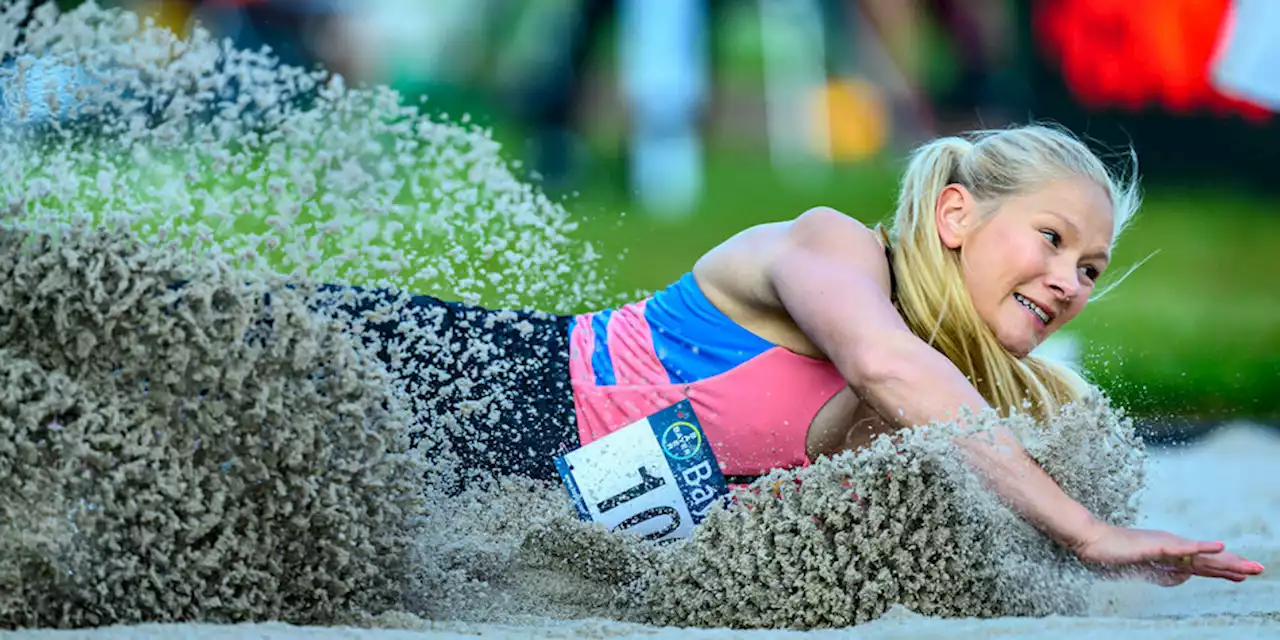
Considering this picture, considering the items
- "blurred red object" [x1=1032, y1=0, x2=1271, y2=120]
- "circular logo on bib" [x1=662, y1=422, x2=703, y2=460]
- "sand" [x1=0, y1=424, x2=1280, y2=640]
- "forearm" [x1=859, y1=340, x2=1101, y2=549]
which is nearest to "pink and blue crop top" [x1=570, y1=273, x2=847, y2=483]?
"circular logo on bib" [x1=662, y1=422, x2=703, y2=460]

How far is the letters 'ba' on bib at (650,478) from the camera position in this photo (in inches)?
95.6

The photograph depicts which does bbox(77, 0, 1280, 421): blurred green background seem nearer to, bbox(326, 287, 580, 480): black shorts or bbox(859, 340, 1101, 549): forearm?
bbox(326, 287, 580, 480): black shorts

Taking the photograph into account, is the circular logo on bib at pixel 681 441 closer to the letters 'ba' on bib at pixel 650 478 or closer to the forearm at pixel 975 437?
the letters 'ba' on bib at pixel 650 478

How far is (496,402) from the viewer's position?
100 inches

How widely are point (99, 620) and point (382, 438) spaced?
46cm

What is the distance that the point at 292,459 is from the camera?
1928 mm

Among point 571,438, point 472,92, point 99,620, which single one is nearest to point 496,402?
point 571,438

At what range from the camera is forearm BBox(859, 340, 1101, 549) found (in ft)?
6.85

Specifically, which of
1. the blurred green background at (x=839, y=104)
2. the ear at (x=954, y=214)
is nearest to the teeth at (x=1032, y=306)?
the ear at (x=954, y=214)

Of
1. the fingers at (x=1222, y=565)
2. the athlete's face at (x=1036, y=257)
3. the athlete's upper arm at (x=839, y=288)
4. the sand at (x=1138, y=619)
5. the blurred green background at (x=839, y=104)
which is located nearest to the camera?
the sand at (x=1138, y=619)

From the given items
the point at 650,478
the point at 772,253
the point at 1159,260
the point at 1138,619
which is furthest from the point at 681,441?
the point at 1159,260

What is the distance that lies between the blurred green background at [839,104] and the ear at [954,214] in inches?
158

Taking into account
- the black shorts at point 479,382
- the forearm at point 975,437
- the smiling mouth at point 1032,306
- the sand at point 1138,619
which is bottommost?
the sand at point 1138,619

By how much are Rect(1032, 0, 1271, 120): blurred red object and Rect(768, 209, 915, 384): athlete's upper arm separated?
4839mm
